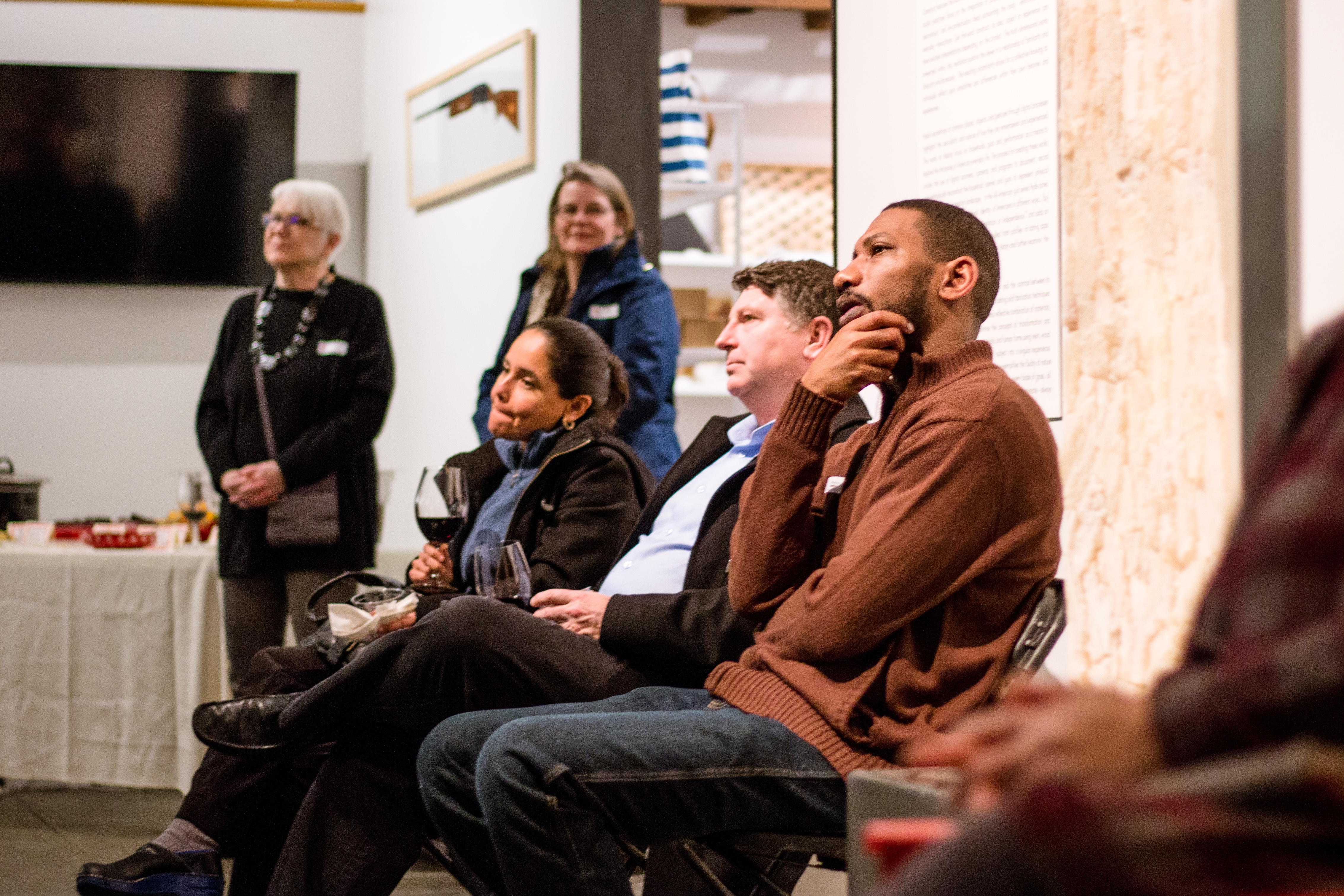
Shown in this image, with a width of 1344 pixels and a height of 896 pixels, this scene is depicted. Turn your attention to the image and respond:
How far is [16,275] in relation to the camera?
227 inches

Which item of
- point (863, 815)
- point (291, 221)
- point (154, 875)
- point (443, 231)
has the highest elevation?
point (443, 231)

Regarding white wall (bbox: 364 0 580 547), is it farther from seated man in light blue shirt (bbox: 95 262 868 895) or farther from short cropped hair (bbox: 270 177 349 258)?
seated man in light blue shirt (bbox: 95 262 868 895)

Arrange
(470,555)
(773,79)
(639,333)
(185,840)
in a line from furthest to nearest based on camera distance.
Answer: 1. (773,79)
2. (639,333)
3. (470,555)
4. (185,840)

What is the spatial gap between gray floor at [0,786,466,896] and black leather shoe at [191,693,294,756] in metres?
1.21

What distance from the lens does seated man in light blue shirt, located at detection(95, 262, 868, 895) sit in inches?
79.3

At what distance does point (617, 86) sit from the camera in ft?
14.3

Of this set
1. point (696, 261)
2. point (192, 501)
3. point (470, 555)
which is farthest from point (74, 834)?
point (696, 261)

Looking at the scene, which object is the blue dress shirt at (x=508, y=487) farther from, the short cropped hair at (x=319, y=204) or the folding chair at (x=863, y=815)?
the short cropped hair at (x=319, y=204)

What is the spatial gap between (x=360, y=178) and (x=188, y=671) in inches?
118

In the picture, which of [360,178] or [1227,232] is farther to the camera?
[360,178]

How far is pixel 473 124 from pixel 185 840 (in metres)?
3.46

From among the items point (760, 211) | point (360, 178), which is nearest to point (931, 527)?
point (360, 178)

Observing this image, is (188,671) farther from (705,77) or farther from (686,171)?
(705,77)

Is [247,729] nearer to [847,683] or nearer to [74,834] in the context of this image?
[847,683]
